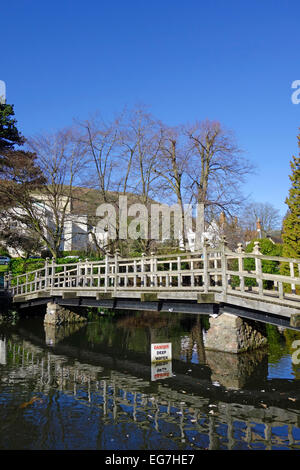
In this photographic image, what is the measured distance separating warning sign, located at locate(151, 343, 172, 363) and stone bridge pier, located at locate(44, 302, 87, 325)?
30.7 feet

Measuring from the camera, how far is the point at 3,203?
25.2 m

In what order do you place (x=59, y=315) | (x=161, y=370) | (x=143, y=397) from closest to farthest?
(x=143, y=397)
(x=161, y=370)
(x=59, y=315)

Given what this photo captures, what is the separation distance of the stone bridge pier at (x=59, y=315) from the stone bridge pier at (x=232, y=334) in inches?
379

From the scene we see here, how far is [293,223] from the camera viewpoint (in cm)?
2120


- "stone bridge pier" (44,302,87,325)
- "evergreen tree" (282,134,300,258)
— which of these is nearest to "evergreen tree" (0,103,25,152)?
"stone bridge pier" (44,302,87,325)

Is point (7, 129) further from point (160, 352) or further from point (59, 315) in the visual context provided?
point (160, 352)

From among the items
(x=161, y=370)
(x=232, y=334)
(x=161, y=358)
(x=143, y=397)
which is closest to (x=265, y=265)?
(x=232, y=334)

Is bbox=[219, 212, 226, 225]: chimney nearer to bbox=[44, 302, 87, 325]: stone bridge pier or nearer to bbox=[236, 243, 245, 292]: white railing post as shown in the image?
bbox=[44, 302, 87, 325]: stone bridge pier

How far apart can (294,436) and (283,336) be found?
1002 centimetres

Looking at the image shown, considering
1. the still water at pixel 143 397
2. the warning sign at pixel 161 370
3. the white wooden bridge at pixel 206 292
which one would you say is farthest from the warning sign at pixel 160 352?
the white wooden bridge at pixel 206 292

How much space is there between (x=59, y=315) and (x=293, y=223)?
1459cm

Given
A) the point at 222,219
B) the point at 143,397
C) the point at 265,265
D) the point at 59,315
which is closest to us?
the point at 143,397

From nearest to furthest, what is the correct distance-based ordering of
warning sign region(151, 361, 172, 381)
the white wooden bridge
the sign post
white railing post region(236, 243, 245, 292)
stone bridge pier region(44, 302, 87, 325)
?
the white wooden bridge
warning sign region(151, 361, 172, 381)
white railing post region(236, 243, 245, 292)
the sign post
stone bridge pier region(44, 302, 87, 325)

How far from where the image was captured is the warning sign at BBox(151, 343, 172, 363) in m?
11.8
